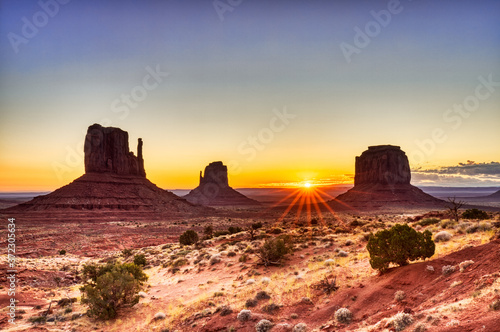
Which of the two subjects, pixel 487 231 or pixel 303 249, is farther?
pixel 303 249

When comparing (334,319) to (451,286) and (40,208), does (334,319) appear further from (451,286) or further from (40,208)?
(40,208)

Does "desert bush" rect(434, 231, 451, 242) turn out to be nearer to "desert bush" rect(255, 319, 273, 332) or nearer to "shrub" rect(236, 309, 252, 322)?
"desert bush" rect(255, 319, 273, 332)

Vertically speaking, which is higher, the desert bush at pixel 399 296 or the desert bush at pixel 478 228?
the desert bush at pixel 478 228

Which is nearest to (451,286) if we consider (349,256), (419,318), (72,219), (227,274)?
(419,318)

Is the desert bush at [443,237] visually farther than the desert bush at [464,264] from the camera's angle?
Yes

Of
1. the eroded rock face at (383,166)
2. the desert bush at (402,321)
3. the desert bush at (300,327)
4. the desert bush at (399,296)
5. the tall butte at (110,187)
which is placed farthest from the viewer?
the eroded rock face at (383,166)

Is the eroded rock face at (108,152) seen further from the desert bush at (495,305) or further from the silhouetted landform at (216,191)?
the desert bush at (495,305)

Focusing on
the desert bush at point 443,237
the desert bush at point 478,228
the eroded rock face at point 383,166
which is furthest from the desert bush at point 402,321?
the eroded rock face at point 383,166

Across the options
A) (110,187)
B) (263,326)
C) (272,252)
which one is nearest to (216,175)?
(110,187)
